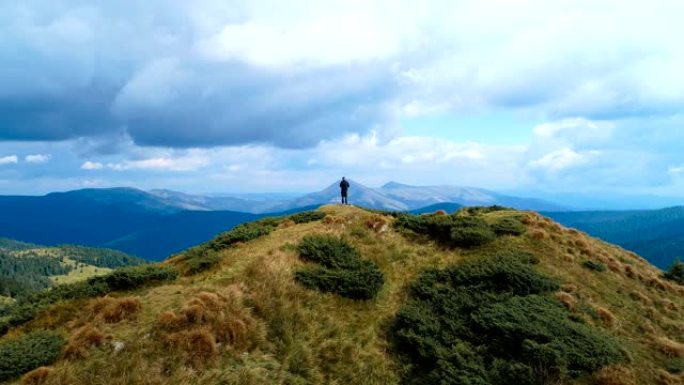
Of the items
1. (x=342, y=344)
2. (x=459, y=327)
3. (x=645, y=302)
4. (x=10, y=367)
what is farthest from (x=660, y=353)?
(x=10, y=367)

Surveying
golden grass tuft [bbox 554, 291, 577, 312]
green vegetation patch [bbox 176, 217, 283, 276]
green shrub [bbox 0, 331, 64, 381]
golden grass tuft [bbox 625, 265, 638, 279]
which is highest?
green vegetation patch [bbox 176, 217, 283, 276]

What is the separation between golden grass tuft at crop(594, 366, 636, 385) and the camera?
15250 mm

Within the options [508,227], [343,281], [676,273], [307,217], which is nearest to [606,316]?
[508,227]

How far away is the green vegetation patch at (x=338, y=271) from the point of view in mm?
20562

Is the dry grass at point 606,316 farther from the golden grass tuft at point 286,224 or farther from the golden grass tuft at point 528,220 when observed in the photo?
the golden grass tuft at point 286,224

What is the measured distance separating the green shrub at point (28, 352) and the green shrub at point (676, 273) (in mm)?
38781

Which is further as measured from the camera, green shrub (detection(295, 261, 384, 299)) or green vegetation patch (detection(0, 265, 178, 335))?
green shrub (detection(295, 261, 384, 299))

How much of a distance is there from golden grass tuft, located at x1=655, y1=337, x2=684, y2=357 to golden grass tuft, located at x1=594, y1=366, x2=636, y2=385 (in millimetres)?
3566

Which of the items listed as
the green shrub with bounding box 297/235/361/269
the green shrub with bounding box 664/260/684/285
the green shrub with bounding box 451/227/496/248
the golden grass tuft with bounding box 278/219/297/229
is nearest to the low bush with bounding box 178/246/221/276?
the green shrub with bounding box 297/235/361/269

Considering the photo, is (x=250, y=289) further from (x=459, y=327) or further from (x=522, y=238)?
(x=522, y=238)

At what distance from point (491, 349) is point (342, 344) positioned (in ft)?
20.1

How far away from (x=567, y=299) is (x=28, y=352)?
74.7ft

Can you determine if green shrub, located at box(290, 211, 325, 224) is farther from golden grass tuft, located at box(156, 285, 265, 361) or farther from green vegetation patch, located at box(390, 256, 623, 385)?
golden grass tuft, located at box(156, 285, 265, 361)

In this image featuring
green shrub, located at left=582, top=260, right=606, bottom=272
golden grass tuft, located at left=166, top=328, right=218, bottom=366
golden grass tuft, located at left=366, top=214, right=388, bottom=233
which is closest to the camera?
golden grass tuft, located at left=166, top=328, right=218, bottom=366
